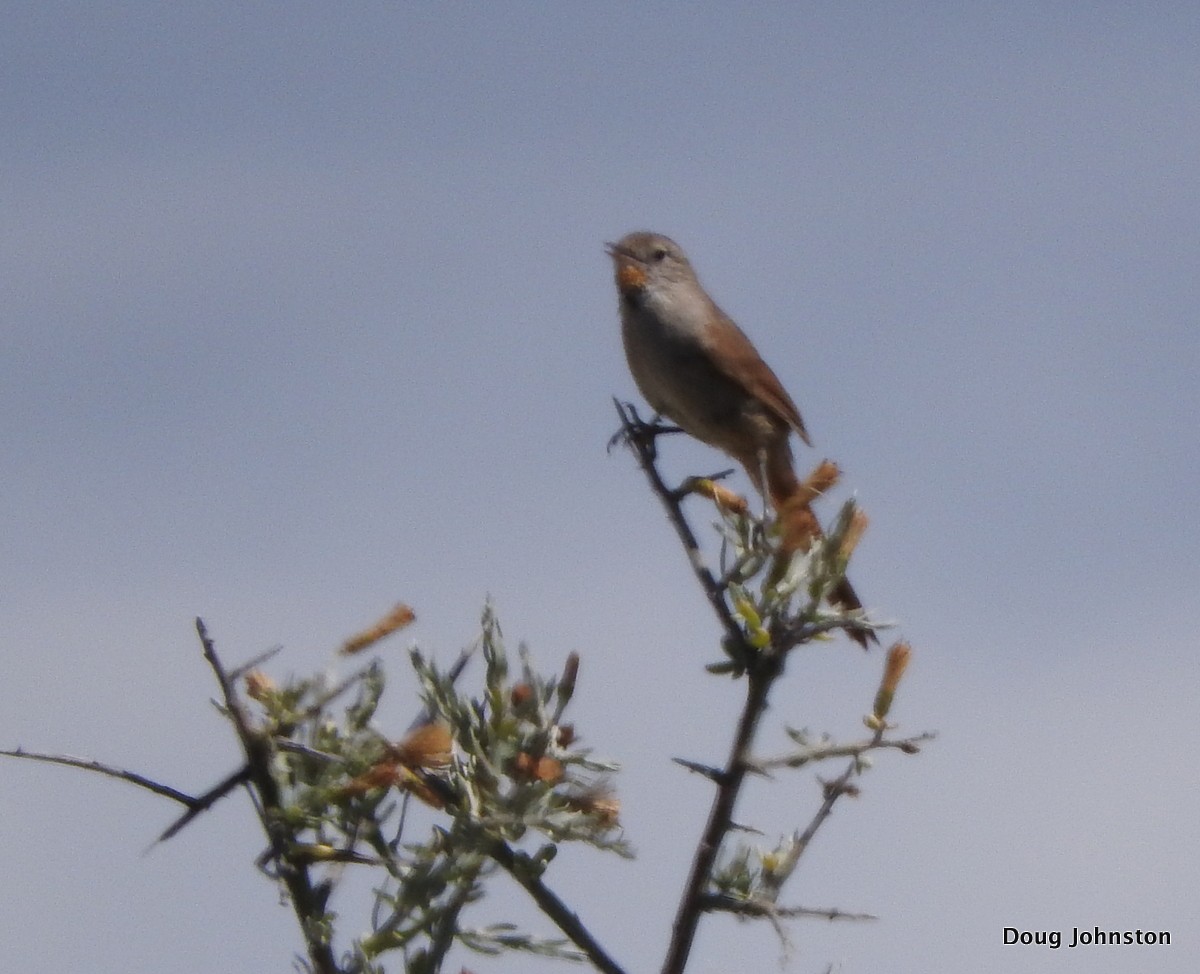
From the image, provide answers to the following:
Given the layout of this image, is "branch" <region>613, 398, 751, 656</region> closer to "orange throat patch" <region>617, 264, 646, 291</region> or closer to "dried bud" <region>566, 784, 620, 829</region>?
"dried bud" <region>566, 784, 620, 829</region>

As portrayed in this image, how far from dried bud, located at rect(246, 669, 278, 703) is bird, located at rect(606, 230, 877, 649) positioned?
504 centimetres

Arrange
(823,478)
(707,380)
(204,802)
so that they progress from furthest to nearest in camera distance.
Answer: (707,380)
(823,478)
(204,802)

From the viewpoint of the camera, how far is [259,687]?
8.53 feet

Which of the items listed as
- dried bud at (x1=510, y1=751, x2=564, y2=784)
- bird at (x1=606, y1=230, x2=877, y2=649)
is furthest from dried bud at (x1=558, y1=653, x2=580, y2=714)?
bird at (x1=606, y1=230, x2=877, y2=649)

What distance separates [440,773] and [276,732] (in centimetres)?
28

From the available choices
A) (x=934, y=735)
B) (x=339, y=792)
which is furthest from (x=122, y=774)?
(x=934, y=735)

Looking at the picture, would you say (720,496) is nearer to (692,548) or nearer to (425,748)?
(692,548)

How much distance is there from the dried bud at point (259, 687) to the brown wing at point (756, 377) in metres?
5.23

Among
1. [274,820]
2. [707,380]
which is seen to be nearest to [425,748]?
[274,820]

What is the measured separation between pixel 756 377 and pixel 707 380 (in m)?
0.24

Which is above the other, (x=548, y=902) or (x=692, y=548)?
(x=692, y=548)

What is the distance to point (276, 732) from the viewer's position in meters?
2.51

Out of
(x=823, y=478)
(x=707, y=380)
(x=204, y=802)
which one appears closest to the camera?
(x=204, y=802)

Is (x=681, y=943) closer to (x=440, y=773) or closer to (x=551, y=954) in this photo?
(x=551, y=954)
